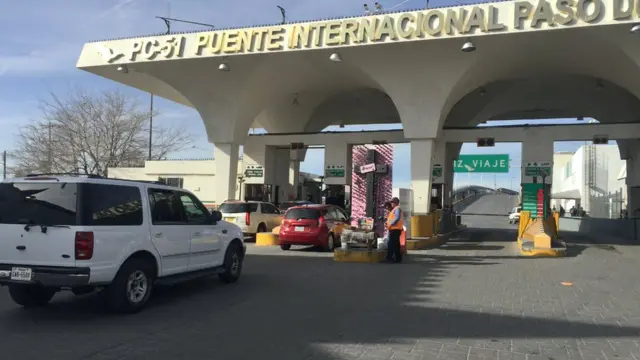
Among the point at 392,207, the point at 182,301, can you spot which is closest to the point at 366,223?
the point at 392,207

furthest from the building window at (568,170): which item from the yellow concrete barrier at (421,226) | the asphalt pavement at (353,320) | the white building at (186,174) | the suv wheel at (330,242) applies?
the asphalt pavement at (353,320)

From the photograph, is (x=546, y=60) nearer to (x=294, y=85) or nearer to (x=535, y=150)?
(x=535, y=150)

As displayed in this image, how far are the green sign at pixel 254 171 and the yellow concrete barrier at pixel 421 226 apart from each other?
10061mm

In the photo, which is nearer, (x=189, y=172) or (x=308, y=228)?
(x=308, y=228)

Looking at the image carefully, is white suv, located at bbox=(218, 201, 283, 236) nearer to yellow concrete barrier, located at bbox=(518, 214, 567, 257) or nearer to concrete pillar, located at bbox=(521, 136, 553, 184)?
yellow concrete barrier, located at bbox=(518, 214, 567, 257)

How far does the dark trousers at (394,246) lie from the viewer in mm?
13698

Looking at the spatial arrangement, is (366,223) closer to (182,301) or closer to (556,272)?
(556,272)

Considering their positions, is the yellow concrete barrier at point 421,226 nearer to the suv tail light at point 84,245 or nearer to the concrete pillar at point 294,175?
the concrete pillar at point 294,175

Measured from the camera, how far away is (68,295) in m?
8.89

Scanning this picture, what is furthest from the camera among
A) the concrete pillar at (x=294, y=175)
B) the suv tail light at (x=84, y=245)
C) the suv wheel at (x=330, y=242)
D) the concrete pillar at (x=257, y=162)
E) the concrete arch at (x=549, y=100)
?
the concrete pillar at (x=294, y=175)

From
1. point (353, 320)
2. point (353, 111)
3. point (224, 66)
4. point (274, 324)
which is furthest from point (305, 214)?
point (353, 111)

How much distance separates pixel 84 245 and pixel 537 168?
19.7 meters

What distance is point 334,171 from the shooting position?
83.8 ft

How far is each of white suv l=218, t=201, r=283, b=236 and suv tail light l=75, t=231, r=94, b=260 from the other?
12806mm
